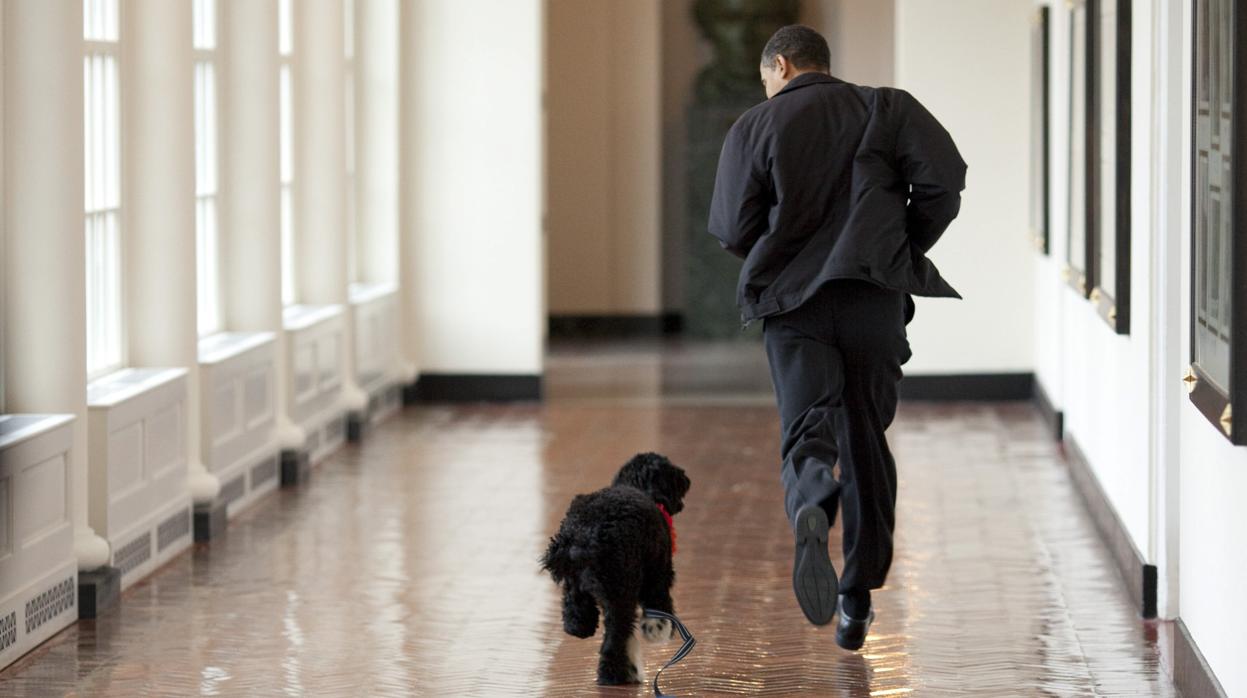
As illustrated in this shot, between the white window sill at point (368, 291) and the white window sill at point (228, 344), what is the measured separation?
1924mm

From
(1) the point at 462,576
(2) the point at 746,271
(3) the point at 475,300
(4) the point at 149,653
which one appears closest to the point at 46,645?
(4) the point at 149,653

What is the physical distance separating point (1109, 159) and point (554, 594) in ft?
9.09

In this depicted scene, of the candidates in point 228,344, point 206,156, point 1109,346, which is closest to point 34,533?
point 228,344

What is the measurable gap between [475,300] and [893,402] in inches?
260

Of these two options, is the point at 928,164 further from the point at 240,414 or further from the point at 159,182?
the point at 240,414

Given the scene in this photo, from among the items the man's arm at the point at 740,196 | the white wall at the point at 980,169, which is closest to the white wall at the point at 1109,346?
the white wall at the point at 980,169

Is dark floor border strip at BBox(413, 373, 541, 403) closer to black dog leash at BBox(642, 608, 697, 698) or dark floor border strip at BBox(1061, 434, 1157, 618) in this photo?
dark floor border strip at BBox(1061, 434, 1157, 618)

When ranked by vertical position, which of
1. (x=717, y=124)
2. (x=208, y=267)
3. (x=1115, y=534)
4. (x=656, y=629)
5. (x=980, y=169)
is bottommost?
(x=1115, y=534)

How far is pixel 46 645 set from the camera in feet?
17.4

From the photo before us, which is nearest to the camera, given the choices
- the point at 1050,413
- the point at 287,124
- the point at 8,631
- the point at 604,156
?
the point at 8,631

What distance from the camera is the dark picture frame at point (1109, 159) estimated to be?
20.3 feet

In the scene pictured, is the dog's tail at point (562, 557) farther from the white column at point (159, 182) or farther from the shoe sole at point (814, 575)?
the white column at point (159, 182)

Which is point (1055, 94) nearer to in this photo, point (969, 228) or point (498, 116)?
point (969, 228)

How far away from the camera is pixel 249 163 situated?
7.84 meters
